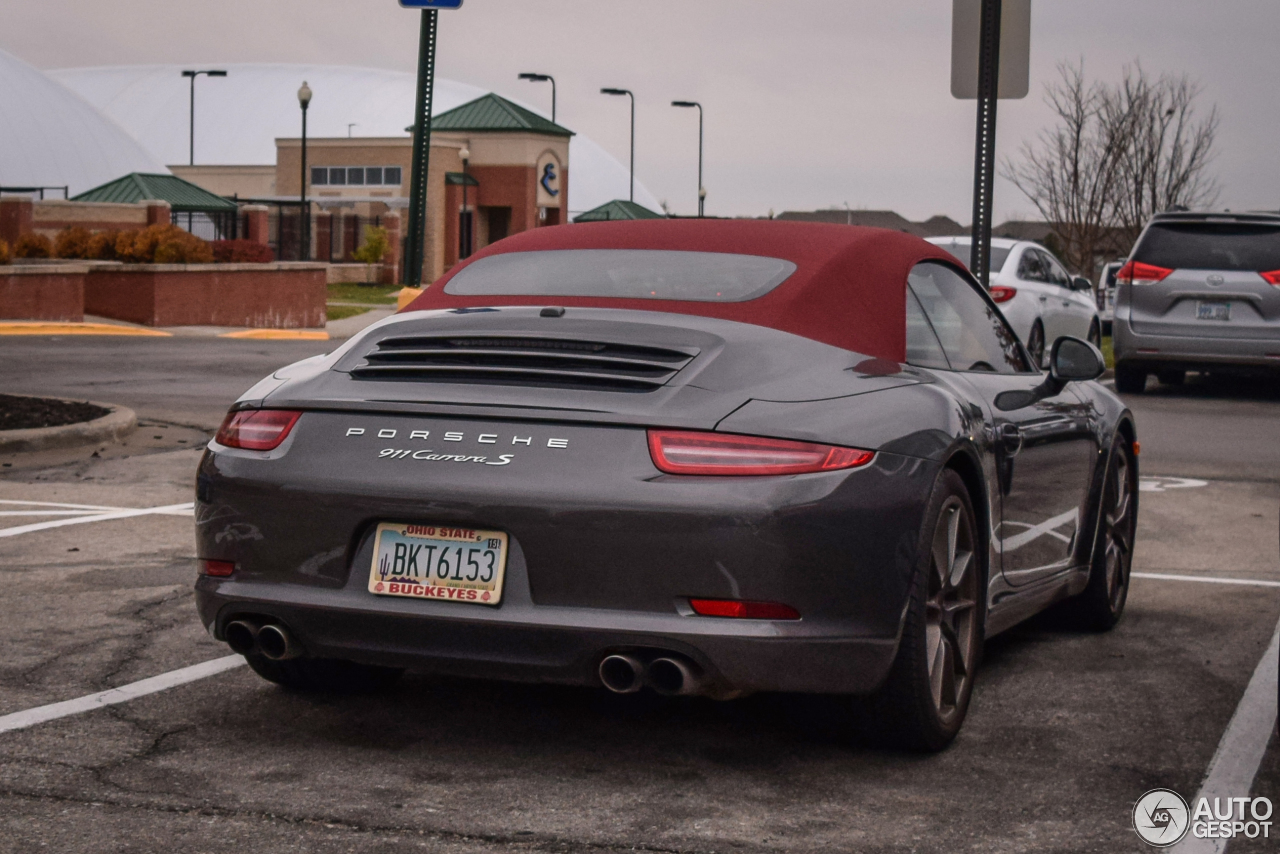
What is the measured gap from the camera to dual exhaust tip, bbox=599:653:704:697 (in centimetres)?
423

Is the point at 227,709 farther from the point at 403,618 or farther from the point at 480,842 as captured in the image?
the point at 480,842

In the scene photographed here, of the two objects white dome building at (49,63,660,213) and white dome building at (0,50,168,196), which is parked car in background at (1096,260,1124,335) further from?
white dome building at (49,63,660,213)

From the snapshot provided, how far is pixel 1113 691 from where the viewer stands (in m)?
5.64

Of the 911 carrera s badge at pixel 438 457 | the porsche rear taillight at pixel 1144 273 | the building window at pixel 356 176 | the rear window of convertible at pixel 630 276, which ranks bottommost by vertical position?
the 911 carrera s badge at pixel 438 457

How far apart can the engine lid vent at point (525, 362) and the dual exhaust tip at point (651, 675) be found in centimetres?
70

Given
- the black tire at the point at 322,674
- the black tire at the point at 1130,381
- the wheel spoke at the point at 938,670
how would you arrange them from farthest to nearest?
the black tire at the point at 1130,381, the black tire at the point at 322,674, the wheel spoke at the point at 938,670

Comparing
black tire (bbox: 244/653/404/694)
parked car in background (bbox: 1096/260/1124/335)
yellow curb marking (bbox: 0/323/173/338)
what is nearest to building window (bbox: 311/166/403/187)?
Result: parked car in background (bbox: 1096/260/1124/335)

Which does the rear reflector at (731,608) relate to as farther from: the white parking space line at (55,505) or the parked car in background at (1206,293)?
the parked car in background at (1206,293)

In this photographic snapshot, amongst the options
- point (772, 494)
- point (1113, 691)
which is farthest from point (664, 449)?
point (1113, 691)

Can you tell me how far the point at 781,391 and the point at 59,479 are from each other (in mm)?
7362

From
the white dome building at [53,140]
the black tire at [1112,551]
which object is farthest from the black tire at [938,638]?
the white dome building at [53,140]

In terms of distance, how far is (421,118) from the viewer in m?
13.9

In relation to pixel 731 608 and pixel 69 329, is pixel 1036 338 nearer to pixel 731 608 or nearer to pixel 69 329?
pixel 731 608

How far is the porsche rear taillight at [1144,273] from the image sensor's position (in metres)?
17.9
